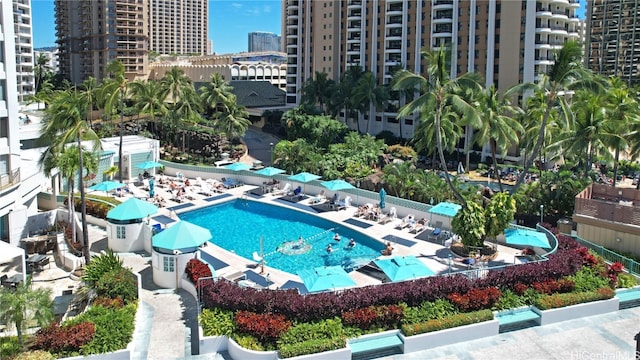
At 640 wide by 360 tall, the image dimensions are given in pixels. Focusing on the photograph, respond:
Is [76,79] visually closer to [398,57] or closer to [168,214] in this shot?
[398,57]

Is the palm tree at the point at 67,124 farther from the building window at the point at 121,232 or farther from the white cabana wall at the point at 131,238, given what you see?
the white cabana wall at the point at 131,238

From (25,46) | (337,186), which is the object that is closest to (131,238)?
(337,186)

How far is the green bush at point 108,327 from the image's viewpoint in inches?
663

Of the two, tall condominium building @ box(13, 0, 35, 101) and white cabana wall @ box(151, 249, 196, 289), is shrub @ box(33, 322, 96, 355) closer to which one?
white cabana wall @ box(151, 249, 196, 289)

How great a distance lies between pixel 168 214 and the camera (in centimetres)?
3503

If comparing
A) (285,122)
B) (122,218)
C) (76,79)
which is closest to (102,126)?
(285,122)

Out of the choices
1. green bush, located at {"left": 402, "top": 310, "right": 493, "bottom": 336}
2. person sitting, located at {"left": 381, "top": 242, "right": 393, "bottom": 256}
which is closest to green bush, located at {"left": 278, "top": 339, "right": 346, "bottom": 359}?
green bush, located at {"left": 402, "top": 310, "right": 493, "bottom": 336}

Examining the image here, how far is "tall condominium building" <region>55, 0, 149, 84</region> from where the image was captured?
120 meters

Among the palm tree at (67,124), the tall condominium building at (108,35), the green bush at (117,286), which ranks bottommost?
the green bush at (117,286)

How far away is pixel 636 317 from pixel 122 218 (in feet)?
75.6

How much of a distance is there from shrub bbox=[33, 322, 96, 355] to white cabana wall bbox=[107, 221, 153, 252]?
10.9 m

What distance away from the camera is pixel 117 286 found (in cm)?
2050

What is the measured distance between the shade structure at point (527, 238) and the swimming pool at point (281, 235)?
674 cm

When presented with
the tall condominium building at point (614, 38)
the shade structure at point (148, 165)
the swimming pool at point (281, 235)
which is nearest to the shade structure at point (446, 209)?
the swimming pool at point (281, 235)
